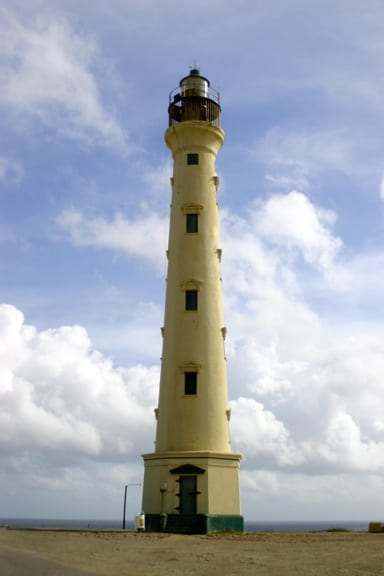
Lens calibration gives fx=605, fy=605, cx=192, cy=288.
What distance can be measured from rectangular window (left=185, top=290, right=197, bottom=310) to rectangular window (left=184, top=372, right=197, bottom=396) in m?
3.80

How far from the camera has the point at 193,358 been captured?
3284 cm

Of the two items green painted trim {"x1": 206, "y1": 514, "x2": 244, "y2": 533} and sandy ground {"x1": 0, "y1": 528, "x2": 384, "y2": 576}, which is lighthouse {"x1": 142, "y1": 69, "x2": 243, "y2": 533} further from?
sandy ground {"x1": 0, "y1": 528, "x2": 384, "y2": 576}

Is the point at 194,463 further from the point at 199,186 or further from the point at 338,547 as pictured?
the point at 199,186

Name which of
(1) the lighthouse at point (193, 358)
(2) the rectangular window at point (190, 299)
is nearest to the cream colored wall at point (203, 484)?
(1) the lighthouse at point (193, 358)

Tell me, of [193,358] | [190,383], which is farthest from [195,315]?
[190,383]

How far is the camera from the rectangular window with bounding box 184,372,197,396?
3234 centimetres

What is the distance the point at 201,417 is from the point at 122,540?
32.3 feet

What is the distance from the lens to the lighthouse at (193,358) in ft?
99.2

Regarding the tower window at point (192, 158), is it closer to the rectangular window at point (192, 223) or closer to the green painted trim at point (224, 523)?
the rectangular window at point (192, 223)

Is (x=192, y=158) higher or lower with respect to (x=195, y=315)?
higher

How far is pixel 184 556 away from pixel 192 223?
828 inches

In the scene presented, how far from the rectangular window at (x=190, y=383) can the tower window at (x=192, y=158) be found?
1308 centimetres

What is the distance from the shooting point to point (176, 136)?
123 feet

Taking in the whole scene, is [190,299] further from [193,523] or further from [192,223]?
[193,523]
